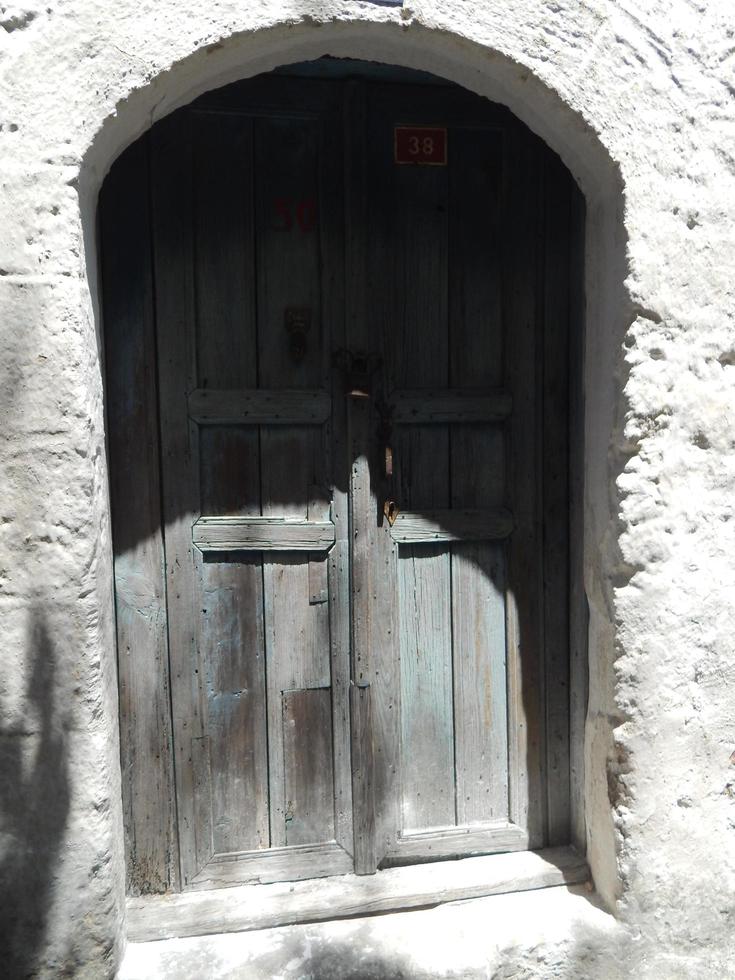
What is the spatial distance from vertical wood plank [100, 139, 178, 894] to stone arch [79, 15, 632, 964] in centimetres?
13

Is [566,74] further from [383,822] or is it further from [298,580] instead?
[383,822]

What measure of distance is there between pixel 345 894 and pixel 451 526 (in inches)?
39.2

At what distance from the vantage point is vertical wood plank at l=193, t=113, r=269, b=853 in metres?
1.99

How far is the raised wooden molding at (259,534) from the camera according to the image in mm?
2004

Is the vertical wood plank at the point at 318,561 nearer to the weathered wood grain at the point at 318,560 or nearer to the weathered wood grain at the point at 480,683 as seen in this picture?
the weathered wood grain at the point at 318,560

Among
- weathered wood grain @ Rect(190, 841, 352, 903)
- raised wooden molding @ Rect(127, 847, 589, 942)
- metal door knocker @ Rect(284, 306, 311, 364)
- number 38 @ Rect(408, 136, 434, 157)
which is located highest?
number 38 @ Rect(408, 136, 434, 157)

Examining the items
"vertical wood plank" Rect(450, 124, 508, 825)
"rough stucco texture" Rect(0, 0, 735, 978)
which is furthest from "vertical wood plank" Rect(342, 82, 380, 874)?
"rough stucco texture" Rect(0, 0, 735, 978)

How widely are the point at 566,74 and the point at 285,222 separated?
0.75 meters

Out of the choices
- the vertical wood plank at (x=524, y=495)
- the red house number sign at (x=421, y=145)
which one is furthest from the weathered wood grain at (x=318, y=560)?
the red house number sign at (x=421, y=145)

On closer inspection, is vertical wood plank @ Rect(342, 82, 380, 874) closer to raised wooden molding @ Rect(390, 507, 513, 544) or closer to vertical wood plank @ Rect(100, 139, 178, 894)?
raised wooden molding @ Rect(390, 507, 513, 544)

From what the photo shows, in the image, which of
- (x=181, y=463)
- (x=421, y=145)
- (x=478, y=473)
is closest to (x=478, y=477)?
(x=478, y=473)

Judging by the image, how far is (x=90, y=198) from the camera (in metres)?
1.73

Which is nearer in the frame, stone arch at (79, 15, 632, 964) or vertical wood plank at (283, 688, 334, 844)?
stone arch at (79, 15, 632, 964)

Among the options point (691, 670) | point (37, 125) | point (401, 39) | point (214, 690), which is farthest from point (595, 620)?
point (37, 125)
